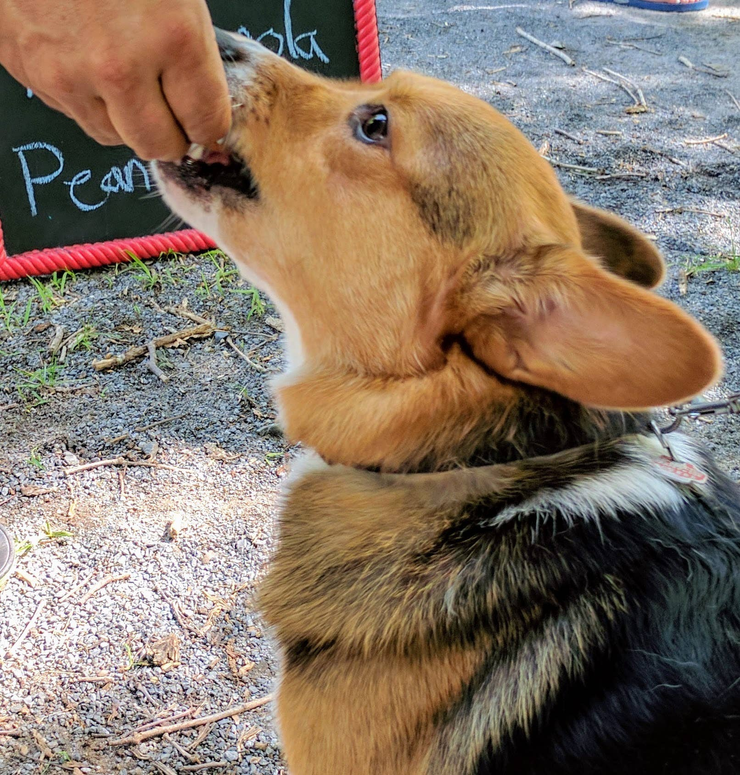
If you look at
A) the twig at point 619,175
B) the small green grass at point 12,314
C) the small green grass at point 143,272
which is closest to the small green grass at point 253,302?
the small green grass at point 143,272

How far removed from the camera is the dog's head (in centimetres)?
182

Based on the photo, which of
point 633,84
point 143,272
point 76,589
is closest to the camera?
point 76,589

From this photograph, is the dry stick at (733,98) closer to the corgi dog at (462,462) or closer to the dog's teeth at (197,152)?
the corgi dog at (462,462)

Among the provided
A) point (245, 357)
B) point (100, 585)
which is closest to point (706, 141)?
point (245, 357)

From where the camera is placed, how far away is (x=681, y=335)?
1.34 m

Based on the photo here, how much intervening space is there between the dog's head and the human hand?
0.37 m

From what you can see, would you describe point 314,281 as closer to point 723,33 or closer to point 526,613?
point 526,613

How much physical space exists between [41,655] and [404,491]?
1503 mm

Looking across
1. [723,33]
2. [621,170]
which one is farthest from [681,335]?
[723,33]

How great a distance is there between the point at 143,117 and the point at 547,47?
636 cm

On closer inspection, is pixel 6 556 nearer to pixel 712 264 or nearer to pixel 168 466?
pixel 168 466

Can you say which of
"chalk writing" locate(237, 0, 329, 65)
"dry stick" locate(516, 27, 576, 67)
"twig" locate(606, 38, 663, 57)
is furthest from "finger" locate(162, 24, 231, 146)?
"twig" locate(606, 38, 663, 57)

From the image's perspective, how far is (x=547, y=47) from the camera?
7004mm

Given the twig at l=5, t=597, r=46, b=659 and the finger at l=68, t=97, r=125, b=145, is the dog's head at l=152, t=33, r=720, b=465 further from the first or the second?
the twig at l=5, t=597, r=46, b=659
